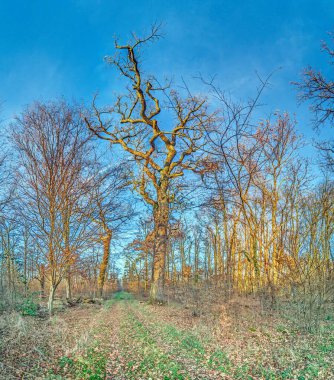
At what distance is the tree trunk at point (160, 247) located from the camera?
16047 millimetres

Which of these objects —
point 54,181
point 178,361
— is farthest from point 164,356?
point 54,181

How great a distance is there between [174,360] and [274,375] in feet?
5.64

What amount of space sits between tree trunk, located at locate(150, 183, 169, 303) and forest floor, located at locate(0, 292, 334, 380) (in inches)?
277

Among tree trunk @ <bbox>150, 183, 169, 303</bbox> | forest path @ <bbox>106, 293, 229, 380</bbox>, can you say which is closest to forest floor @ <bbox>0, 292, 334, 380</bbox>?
forest path @ <bbox>106, 293, 229, 380</bbox>

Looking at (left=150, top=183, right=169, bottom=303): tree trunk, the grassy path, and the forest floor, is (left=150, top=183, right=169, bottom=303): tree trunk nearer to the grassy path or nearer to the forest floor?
the forest floor

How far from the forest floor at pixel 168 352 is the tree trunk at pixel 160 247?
703 centimetres

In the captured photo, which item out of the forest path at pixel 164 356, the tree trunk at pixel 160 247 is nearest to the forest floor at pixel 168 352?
the forest path at pixel 164 356

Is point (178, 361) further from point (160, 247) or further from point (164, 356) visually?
point (160, 247)

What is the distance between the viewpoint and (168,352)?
602 centimetres

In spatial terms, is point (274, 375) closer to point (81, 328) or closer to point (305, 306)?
point (305, 306)

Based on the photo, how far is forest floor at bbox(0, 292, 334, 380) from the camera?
486 cm

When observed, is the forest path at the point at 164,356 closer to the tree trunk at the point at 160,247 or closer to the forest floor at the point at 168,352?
the forest floor at the point at 168,352

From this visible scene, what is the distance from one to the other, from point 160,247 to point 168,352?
1007 cm

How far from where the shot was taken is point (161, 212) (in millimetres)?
16125
